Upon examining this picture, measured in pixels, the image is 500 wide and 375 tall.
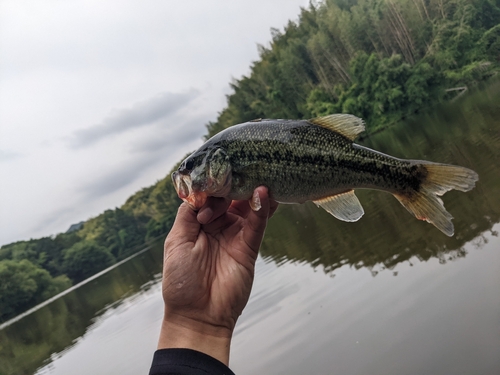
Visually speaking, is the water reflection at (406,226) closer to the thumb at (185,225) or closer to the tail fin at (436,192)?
the tail fin at (436,192)

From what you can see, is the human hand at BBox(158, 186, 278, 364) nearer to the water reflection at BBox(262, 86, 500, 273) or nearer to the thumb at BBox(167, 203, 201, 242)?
the thumb at BBox(167, 203, 201, 242)

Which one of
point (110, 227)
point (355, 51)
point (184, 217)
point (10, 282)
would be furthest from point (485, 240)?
point (110, 227)

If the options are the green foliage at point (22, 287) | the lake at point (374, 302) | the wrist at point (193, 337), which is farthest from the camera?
the green foliage at point (22, 287)

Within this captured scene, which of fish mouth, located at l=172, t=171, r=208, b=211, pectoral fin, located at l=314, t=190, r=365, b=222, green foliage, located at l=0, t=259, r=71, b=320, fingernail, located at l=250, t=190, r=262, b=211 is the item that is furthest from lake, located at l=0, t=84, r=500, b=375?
green foliage, located at l=0, t=259, r=71, b=320

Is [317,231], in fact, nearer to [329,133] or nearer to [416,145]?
[416,145]

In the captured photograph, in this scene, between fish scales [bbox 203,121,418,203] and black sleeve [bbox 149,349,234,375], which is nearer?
black sleeve [bbox 149,349,234,375]

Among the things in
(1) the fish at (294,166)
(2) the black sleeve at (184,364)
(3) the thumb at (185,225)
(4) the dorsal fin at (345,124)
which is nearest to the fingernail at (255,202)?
(1) the fish at (294,166)
